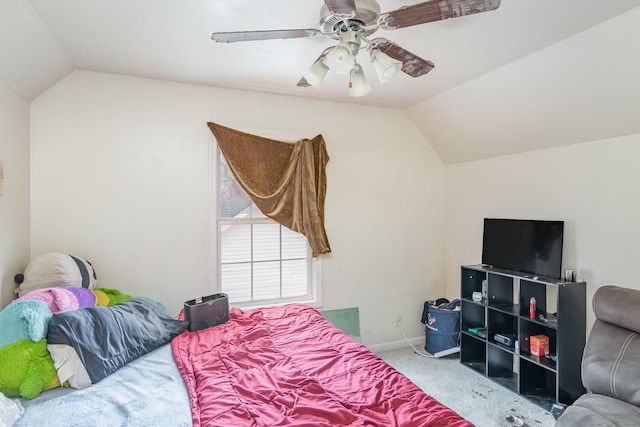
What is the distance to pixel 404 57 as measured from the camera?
1.87 meters

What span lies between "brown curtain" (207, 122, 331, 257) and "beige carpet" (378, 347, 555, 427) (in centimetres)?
142

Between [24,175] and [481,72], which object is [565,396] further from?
[24,175]

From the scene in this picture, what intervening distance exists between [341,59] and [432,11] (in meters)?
0.43

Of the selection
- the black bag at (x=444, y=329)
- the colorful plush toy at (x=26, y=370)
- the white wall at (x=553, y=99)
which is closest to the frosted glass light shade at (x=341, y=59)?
the white wall at (x=553, y=99)

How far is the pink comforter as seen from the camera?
1.45 m

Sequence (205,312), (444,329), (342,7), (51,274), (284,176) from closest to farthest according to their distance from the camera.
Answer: (342,7), (51,274), (205,312), (284,176), (444,329)

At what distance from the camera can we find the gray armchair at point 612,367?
1728 millimetres

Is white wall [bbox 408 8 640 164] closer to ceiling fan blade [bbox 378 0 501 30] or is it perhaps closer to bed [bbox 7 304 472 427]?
ceiling fan blade [bbox 378 0 501 30]

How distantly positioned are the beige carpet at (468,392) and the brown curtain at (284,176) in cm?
142

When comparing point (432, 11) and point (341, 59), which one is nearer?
point (432, 11)

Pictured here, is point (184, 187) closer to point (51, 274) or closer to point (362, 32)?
point (51, 274)

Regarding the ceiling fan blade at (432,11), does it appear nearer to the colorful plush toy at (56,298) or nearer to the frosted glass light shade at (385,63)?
the frosted glass light shade at (385,63)

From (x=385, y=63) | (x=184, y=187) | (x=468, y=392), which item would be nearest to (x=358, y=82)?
(x=385, y=63)

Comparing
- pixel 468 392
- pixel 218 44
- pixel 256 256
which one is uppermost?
pixel 218 44
